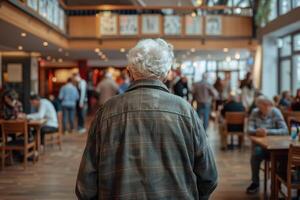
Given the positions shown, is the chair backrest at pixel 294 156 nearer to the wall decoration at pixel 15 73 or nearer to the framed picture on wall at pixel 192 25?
the framed picture on wall at pixel 192 25

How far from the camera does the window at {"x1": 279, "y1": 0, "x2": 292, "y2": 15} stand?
10.6m

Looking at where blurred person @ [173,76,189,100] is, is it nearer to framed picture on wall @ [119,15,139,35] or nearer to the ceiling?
framed picture on wall @ [119,15,139,35]

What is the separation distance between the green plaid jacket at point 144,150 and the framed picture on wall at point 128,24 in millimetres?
11521

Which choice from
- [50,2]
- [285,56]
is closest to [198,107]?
[285,56]

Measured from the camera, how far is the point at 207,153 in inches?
73.5

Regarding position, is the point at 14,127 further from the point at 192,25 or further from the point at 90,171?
the point at 192,25

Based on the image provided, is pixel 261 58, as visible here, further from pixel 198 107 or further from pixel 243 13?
pixel 198 107

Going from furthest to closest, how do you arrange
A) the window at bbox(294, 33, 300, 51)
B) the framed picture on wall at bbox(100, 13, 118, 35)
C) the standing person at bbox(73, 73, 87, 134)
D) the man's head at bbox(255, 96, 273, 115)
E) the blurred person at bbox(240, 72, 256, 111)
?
the framed picture on wall at bbox(100, 13, 118, 35)
the standing person at bbox(73, 73, 87, 134)
the window at bbox(294, 33, 300, 51)
the blurred person at bbox(240, 72, 256, 111)
the man's head at bbox(255, 96, 273, 115)

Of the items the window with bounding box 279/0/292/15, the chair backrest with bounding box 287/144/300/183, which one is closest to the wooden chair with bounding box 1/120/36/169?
the chair backrest with bounding box 287/144/300/183

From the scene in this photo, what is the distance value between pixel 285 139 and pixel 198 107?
18.2 feet

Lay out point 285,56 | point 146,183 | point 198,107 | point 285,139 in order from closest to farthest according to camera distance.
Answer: point 146,183 < point 285,139 < point 198,107 < point 285,56

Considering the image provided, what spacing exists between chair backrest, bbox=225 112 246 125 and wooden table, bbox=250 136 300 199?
10.8 feet

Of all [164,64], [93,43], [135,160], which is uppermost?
[93,43]

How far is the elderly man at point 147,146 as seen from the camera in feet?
5.74
